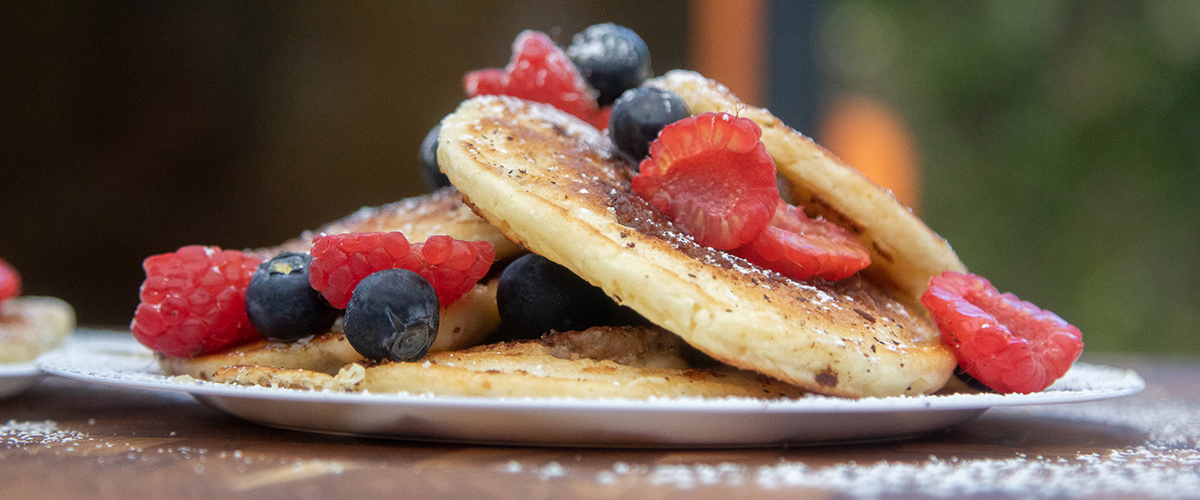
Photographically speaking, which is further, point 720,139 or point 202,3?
point 202,3

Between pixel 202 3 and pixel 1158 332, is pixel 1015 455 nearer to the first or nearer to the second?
pixel 202 3

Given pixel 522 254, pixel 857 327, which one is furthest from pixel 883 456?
pixel 522 254

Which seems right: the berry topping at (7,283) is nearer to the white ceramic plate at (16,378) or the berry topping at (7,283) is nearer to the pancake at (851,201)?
the white ceramic plate at (16,378)

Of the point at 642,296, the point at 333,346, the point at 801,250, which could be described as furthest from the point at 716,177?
the point at 333,346

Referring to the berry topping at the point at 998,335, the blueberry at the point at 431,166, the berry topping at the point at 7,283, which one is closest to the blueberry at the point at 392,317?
the blueberry at the point at 431,166

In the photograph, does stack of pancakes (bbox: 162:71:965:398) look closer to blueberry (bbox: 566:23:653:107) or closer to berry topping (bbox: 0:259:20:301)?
blueberry (bbox: 566:23:653:107)

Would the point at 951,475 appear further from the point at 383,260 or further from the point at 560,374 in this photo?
the point at 383,260
